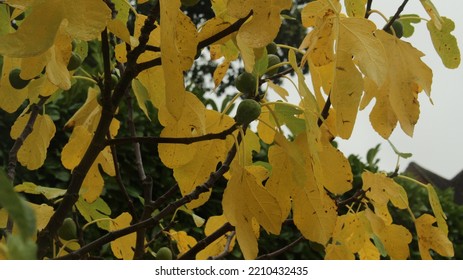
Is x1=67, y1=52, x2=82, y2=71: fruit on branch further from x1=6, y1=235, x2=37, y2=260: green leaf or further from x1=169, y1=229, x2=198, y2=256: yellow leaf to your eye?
x1=6, y1=235, x2=37, y2=260: green leaf

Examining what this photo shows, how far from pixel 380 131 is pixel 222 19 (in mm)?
302

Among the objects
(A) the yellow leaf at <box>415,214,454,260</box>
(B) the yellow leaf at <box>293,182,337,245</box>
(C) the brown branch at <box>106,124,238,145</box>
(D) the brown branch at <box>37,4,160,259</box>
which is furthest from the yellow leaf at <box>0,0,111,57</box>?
(A) the yellow leaf at <box>415,214,454,260</box>

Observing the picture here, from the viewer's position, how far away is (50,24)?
2.29ft

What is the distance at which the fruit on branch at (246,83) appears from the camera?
3.77ft

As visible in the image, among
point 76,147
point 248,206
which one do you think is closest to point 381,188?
point 248,206

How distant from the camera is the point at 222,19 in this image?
0.93 m

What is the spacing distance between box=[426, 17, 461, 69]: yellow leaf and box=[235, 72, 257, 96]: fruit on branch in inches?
11.5

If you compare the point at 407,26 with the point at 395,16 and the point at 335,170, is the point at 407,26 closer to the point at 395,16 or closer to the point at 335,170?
the point at 395,16

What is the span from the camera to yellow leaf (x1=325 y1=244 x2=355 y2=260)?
4.42 feet

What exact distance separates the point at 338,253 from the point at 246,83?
40 centimetres

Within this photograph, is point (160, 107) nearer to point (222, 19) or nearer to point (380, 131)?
point (222, 19)

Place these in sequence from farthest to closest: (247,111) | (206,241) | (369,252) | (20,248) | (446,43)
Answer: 1. (369,252)
2. (206,241)
3. (446,43)
4. (247,111)
5. (20,248)

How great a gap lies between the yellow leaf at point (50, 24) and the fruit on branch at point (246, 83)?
0.44 metres

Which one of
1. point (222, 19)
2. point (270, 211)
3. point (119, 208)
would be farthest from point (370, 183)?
point (119, 208)
